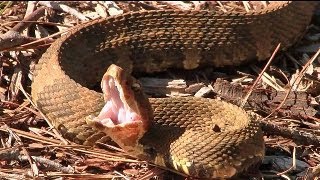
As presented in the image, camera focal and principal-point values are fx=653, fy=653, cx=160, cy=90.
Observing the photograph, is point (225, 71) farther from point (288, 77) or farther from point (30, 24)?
point (30, 24)

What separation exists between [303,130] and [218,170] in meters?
0.99

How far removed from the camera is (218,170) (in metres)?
4.33

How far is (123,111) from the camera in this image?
171 inches

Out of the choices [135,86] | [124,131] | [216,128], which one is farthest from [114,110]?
[216,128]

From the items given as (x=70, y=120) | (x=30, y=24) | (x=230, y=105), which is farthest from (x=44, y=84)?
(x=230, y=105)

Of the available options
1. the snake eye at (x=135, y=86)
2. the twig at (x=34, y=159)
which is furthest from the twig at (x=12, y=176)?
the snake eye at (x=135, y=86)

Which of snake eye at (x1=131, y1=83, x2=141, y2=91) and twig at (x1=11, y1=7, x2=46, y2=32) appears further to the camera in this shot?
twig at (x1=11, y1=7, x2=46, y2=32)

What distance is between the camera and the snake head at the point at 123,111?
13.7ft

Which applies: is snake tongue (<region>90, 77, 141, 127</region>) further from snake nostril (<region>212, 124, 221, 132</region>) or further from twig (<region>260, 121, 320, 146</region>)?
twig (<region>260, 121, 320, 146</region>)

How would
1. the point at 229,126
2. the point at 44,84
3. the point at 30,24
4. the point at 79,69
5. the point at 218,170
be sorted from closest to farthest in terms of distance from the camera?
1. the point at 218,170
2. the point at 229,126
3. the point at 44,84
4. the point at 79,69
5. the point at 30,24

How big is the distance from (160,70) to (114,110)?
64.4 inches

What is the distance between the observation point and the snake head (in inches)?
164

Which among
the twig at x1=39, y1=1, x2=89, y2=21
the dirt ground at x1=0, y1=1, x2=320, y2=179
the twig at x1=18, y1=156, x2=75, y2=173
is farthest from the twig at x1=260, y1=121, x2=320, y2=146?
the twig at x1=39, y1=1, x2=89, y2=21

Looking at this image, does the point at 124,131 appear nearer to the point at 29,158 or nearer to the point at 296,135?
the point at 29,158
